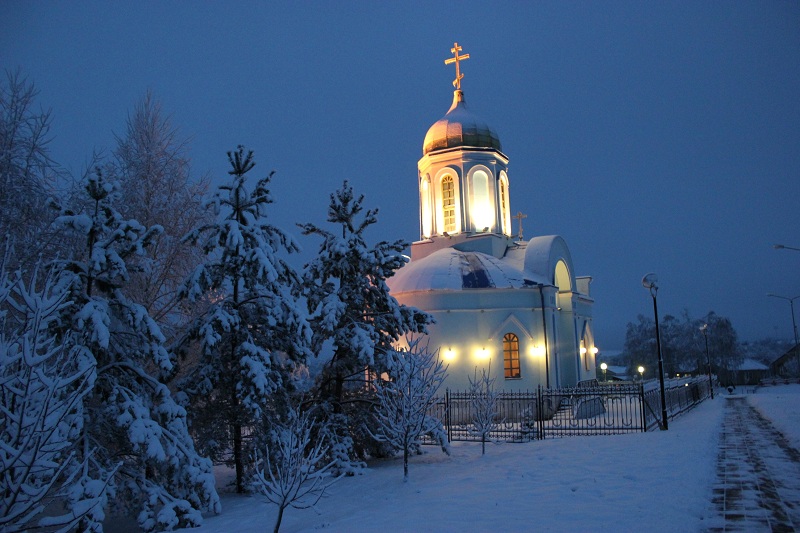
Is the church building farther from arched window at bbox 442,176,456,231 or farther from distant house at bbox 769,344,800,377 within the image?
distant house at bbox 769,344,800,377

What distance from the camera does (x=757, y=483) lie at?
32.0 feet

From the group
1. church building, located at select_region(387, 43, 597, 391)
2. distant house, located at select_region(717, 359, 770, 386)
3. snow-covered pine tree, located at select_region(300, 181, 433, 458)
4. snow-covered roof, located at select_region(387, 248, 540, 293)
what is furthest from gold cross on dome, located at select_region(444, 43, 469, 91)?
distant house, located at select_region(717, 359, 770, 386)

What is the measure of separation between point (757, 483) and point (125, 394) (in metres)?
9.75

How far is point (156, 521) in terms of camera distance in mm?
9352

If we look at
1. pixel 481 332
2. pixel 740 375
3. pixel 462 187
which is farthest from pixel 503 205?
pixel 740 375

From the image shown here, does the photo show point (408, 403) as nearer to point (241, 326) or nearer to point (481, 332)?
point (241, 326)

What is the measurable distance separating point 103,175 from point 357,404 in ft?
26.1

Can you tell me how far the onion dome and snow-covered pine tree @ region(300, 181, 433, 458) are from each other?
56.9 feet

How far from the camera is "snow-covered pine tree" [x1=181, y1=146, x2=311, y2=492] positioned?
38.2 ft

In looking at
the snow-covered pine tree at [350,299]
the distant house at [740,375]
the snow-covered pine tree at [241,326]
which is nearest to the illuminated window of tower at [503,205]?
the snow-covered pine tree at [350,299]

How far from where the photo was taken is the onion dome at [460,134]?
31781 mm

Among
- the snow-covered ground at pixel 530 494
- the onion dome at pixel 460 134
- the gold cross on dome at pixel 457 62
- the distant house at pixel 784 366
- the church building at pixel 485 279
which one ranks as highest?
the gold cross on dome at pixel 457 62

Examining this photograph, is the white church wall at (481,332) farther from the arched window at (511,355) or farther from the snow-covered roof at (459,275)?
the snow-covered roof at (459,275)

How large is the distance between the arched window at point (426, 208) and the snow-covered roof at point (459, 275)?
3.79m
